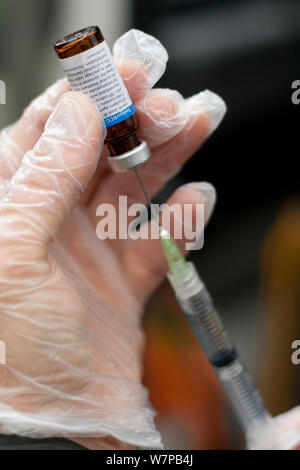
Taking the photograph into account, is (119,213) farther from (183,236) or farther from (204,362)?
(204,362)

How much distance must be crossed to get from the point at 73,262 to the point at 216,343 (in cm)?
33

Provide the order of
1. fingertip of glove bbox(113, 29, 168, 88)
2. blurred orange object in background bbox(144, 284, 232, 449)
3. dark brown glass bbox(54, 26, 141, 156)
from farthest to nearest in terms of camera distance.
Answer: blurred orange object in background bbox(144, 284, 232, 449), fingertip of glove bbox(113, 29, 168, 88), dark brown glass bbox(54, 26, 141, 156)

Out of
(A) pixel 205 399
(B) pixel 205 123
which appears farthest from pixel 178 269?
(A) pixel 205 399

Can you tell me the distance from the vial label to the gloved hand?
22 mm

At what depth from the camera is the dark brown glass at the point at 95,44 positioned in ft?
2.04

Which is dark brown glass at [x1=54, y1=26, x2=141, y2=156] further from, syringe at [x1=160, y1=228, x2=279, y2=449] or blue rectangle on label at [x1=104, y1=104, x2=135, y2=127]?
syringe at [x1=160, y1=228, x2=279, y2=449]

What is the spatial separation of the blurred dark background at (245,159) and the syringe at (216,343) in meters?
0.29

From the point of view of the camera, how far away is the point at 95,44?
0.63 metres

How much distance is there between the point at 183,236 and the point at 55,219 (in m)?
0.33

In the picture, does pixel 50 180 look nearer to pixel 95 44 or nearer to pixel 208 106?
pixel 95 44

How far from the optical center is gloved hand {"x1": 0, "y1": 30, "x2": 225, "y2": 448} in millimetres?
652

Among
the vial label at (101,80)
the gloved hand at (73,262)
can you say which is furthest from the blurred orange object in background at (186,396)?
the vial label at (101,80)

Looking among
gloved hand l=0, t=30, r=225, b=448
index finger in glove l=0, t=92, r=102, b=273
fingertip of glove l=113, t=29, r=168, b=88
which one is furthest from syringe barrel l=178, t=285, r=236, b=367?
fingertip of glove l=113, t=29, r=168, b=88
